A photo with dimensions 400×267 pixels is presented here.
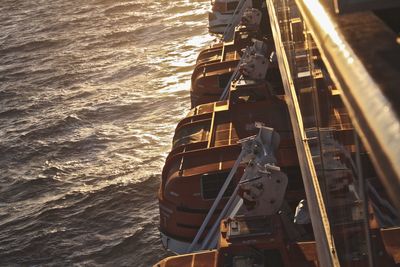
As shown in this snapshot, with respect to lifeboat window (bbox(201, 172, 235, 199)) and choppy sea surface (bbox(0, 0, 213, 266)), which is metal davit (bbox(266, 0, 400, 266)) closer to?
lifeboat window (bbox(201, 172, 235, 199))

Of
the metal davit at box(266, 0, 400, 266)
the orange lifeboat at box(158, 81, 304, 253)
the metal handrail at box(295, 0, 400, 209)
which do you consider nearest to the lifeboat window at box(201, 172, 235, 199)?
the orange lifeboat at box(158, 81, 304, 253)

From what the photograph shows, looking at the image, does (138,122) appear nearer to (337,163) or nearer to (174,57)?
(174,57)

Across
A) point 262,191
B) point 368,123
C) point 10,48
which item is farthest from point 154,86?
point 368,123

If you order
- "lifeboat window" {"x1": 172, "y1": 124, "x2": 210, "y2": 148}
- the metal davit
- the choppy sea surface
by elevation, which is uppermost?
the metal davit

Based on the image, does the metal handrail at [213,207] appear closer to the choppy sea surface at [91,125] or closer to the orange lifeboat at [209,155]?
the orange lifeboat at [209,155]

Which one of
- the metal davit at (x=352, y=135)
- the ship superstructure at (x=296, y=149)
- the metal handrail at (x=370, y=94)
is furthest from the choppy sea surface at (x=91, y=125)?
the metal handrail at (x=370, y=94)
